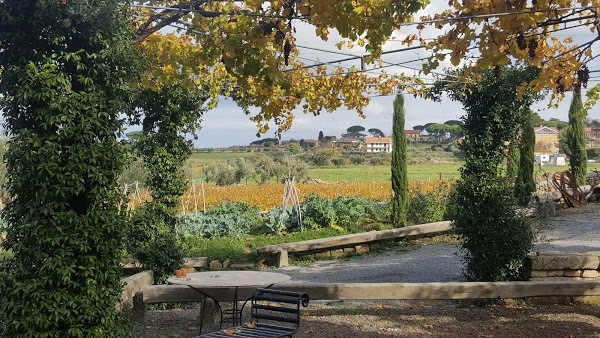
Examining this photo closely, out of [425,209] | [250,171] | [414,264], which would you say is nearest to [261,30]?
[414,264]

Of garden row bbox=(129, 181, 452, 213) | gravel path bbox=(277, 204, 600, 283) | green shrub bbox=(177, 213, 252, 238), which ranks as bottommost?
gravel path bbox=(277, 204, 600, 283)

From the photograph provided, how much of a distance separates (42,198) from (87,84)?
82 centimetres

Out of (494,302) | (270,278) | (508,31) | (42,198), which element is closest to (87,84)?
(42,198)

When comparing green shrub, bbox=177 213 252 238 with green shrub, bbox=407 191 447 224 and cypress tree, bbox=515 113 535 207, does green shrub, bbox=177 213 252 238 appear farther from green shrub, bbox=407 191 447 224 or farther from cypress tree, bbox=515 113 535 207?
cypress tree, bbox=515 113 535 207

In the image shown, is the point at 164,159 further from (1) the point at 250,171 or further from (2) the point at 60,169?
(1) the point at 250,171

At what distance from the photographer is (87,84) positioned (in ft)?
14.0

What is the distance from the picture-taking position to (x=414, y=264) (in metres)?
11.0

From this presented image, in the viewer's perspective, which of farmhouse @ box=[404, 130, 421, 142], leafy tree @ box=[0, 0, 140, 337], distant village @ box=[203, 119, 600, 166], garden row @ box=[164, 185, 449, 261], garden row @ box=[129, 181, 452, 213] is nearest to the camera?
leafy tree @ box=[0, 0, 140, 337]

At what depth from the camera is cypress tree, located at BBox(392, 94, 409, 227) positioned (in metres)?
14.6

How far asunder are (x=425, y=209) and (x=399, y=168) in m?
1.33

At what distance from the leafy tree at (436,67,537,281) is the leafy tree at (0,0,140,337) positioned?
494 centimetres

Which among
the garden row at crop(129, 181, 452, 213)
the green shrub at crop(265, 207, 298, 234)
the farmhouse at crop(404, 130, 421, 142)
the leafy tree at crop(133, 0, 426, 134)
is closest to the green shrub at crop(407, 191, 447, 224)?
the garden row at crop(129, 181, 452, 213)

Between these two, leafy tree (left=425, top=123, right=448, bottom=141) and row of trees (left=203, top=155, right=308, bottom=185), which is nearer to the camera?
row of trees (left=203, top=155, right=308, bottom=185)

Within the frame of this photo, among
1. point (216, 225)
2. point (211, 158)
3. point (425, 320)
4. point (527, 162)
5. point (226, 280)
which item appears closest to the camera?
point (226, 280)
